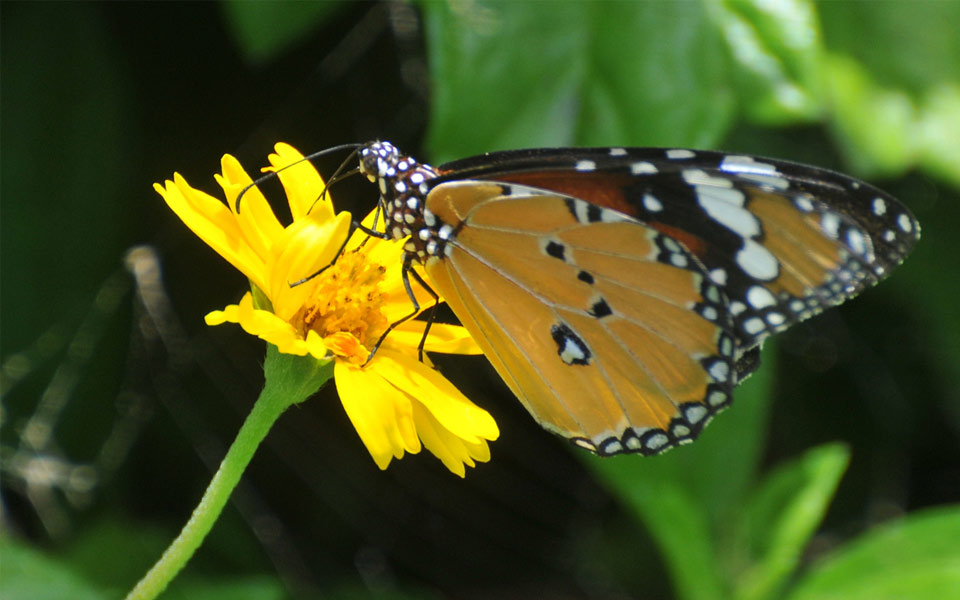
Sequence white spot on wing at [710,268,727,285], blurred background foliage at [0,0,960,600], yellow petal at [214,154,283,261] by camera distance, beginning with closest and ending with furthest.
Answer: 1. yellow petal at [214,154,283,261]
2. white spot on wing at [710,268,727,285]
3. blurred background foliage at [0,0,960,600]

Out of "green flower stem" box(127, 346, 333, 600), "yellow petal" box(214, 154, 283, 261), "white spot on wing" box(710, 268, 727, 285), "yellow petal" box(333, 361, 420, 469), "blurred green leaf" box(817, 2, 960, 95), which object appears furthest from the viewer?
"blurred green leaf" box(817, 2, 960, 95)

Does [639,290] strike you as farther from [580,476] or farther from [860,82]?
[580,476]

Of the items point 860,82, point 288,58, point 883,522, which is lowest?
point 883,522

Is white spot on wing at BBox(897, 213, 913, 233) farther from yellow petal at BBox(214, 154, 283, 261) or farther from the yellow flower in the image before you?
yellow petal at BBox(214, 154, 283, 261)

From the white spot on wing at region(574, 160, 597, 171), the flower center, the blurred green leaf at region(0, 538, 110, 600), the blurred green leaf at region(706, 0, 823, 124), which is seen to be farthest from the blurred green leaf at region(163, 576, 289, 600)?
the blurred green leaf at region(706, 0, 823, 124)

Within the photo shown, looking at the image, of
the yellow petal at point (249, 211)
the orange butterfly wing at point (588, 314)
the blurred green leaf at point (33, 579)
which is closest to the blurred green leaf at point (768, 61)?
the orange butterfly wing at point (588, 314)

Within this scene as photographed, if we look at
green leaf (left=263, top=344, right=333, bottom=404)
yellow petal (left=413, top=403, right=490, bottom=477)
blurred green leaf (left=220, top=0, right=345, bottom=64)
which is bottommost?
yellow petal (left=413, top=403, right=490, bottom=477)

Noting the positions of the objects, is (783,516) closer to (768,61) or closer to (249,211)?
(768,61)

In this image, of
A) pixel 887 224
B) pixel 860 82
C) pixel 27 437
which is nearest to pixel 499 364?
pixel 887 224
